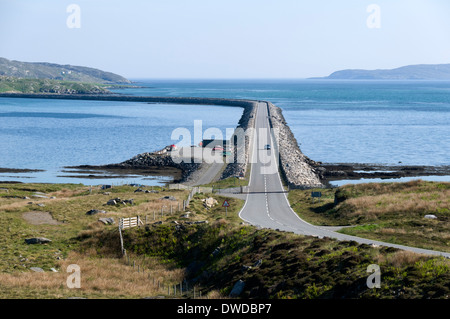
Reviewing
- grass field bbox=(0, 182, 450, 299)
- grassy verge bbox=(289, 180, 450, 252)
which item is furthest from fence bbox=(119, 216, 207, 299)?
grassy verge bbox=(289, 180, 450, 252)

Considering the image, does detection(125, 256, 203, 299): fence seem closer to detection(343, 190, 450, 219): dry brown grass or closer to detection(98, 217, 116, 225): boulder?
detection(98, 217, 116, 225): boulder

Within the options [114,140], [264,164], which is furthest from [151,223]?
[114,140]

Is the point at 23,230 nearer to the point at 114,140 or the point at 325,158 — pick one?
the point at 325,158

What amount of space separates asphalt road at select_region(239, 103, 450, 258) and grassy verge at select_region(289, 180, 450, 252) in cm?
107

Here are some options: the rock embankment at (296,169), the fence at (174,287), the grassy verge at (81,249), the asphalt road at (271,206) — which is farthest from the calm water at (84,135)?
the fence at (174,287)

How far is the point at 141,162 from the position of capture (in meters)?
83.9

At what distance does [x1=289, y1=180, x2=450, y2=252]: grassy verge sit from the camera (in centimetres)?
3062

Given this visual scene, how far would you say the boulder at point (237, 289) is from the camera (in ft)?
72.3

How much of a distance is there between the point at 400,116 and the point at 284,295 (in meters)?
169

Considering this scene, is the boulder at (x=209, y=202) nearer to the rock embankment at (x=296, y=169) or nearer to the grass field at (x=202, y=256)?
the grass field at (x=202, y=256)

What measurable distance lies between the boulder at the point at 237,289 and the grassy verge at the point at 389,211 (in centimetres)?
1079

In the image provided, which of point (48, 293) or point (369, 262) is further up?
point (369, 262)

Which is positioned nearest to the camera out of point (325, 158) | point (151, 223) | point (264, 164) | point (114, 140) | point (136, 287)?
point (136, 287)

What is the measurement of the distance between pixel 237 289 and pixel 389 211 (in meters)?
19.2
